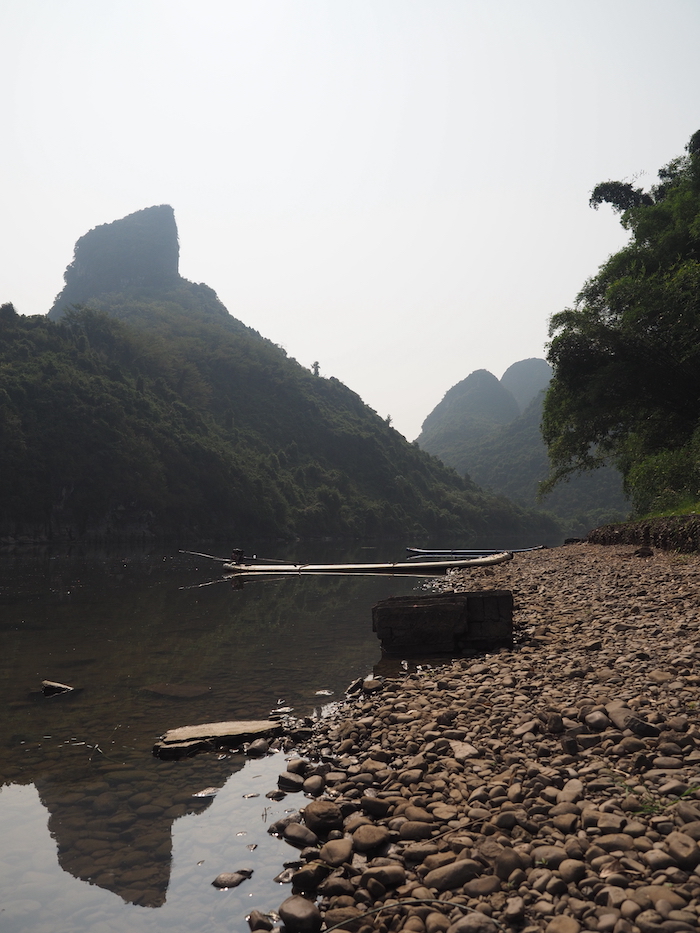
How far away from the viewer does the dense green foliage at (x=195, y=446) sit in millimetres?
81750

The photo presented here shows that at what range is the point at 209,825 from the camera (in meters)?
5.02

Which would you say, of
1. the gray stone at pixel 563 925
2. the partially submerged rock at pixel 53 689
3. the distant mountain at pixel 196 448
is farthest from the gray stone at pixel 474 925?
the distant mountain at pixel 196 448

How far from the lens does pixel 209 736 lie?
686cm

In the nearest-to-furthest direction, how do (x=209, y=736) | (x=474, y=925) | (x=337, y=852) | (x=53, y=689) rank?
(x=474, y=925)
(x=337, y=852)
(x=209, y=736)
(x=53, y=689)

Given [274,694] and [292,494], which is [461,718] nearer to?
[274,694]

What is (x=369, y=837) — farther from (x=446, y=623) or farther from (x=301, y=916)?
(x=446, y=623)

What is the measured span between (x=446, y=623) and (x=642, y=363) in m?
21.8

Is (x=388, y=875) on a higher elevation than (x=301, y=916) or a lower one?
higher

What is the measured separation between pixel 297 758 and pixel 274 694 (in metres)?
2.98

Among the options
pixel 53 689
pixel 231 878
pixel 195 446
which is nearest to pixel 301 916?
pixel 231 878

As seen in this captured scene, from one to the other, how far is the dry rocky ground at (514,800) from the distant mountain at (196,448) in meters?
77.5

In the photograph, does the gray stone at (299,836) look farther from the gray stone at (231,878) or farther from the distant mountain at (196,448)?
the distant mountain at (196,448)

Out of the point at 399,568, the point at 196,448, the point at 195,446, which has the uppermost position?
the point at 195,446

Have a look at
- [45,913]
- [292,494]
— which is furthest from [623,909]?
[292,494]
